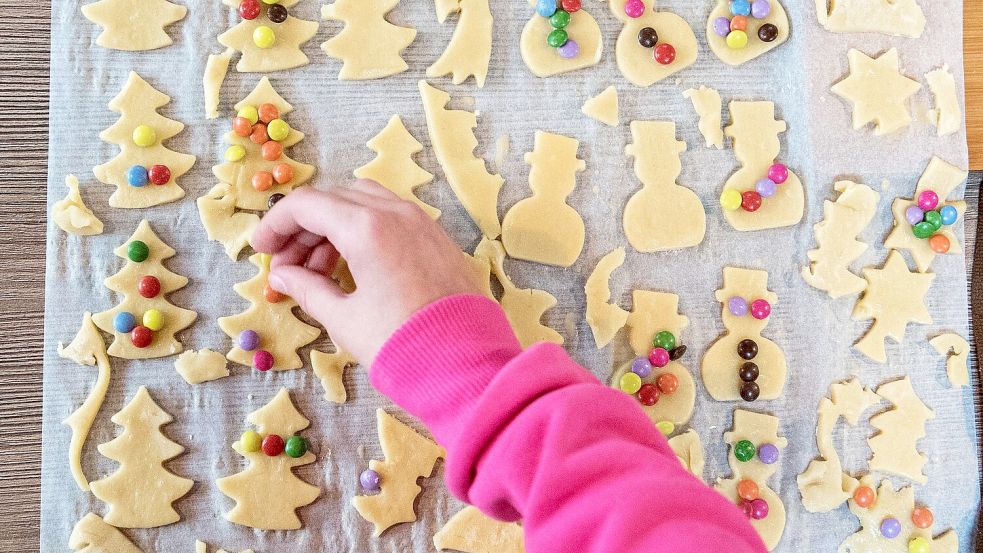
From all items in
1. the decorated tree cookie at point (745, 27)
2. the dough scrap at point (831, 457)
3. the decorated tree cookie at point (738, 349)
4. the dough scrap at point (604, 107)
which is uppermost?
the decorated tree cookie at point (745, 27)

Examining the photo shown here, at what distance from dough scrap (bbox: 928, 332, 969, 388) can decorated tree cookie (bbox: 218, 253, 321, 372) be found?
2.36 feet

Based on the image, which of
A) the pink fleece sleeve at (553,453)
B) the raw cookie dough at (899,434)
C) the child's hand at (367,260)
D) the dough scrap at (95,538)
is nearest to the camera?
the pink fleece sleeve at (553,453)

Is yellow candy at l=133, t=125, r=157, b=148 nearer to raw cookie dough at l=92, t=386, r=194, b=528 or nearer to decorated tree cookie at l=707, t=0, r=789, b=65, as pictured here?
raw cookie dough at l=92, t=386, r=194, b=528

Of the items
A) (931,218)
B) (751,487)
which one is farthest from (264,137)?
(931,218)

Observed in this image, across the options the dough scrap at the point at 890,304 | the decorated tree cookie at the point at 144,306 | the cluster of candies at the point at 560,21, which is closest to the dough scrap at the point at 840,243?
the dough scrap at the point at 890,304

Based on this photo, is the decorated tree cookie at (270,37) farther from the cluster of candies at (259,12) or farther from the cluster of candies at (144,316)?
the cluster of candies at (144,316)

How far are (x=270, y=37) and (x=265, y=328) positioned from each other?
309 mm

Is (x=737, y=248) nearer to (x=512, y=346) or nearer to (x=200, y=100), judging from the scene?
(x=512, y=346)

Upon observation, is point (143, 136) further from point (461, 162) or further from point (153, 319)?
point (461, 162)

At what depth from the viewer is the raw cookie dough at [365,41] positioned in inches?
31.1

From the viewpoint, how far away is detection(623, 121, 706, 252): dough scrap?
0.82 meters

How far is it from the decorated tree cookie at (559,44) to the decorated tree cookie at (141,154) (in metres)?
0.39

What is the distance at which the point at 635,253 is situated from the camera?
82 centimetres

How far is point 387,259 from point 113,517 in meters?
0.41
